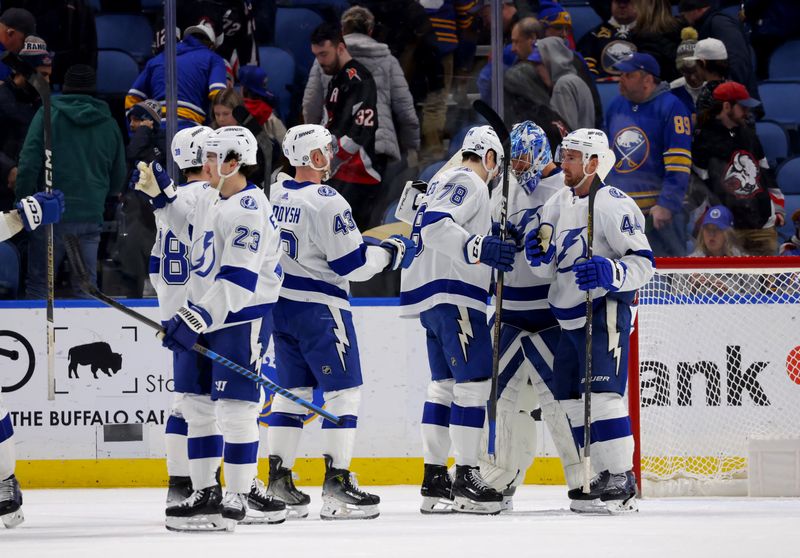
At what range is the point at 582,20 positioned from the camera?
7.45 m

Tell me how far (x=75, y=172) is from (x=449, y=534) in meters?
3.32

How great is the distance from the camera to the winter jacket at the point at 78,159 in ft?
22.8

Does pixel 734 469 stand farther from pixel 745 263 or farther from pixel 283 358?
pixel 283 358

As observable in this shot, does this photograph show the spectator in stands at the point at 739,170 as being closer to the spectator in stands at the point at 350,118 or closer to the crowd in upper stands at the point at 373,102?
the crowd in upper stands at the point at 373,102

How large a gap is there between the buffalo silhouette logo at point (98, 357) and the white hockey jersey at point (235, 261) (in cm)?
209

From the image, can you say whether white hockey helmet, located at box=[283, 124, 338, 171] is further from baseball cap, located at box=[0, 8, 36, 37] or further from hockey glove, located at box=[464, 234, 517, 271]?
baseball cap, located at box=[0, 8, 36, 37]

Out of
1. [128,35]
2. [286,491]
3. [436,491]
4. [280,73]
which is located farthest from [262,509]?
[128,35]

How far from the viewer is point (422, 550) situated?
4070 mm

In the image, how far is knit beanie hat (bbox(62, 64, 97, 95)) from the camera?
7137 mm

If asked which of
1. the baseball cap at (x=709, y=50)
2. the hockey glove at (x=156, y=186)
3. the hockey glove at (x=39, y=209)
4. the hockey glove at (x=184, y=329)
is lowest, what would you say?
the hockey glove at (x=184, y=329)

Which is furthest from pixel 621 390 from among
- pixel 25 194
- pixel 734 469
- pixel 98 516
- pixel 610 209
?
pixel 25 194

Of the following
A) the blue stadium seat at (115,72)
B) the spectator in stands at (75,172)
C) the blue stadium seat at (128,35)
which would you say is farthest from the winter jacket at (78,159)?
the blue stadium seat at (128,35)

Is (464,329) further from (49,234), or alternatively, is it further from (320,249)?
(49,234)

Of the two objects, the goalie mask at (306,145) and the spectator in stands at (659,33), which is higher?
the spectator in stands at (659,33)
